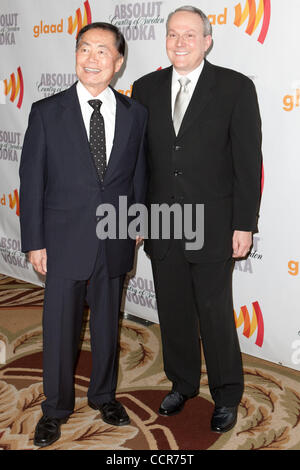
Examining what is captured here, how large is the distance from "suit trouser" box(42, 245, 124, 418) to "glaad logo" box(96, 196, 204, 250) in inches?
5.0

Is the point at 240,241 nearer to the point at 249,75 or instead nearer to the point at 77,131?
the point at 77,131

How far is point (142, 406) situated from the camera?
9.49 feet

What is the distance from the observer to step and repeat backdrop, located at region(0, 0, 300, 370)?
9.96 feet

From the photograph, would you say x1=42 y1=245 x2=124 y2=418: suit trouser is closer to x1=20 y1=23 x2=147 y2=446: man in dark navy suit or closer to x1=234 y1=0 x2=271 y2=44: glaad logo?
x1=20 y1=23 x2=147 y2=446: man in dark navy suit

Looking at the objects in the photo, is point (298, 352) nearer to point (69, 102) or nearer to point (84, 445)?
point (84, 445)

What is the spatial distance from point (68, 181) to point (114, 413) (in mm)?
1131

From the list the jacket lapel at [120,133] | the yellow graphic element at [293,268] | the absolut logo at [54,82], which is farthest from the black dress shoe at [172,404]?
the absolut logo at [54,82]

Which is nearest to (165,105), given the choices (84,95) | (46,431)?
(84,95)

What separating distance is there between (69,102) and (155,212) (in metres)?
0.62

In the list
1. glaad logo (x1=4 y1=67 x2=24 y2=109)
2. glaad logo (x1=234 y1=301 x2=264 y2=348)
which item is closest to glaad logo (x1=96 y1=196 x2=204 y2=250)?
glaad logo (x1=234 y1=301 x2=264 y2=348)

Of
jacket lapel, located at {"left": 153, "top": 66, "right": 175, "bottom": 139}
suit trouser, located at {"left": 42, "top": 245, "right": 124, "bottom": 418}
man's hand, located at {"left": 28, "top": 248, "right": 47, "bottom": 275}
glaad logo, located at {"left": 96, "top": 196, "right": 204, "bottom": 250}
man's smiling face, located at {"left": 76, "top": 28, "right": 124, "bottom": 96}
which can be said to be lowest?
suit trouser, located at {"left": 42, "top": 245, "right": 124, "bottom": 418}

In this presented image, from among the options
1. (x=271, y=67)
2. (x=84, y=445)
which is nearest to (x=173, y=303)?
(x=84, y=445)

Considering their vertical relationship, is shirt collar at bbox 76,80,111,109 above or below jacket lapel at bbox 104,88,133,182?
above

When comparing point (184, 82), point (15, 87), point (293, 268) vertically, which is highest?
point (15, 87)
